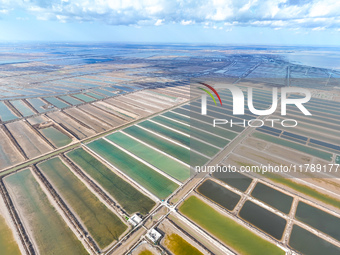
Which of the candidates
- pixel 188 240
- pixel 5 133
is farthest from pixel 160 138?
pixel 5 133

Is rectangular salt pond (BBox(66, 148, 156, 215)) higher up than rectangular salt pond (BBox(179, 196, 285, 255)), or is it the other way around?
rectangular salt pond (BBox(66, 148, 156, 215))

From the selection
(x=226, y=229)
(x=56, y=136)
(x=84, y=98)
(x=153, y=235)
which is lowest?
(x=226, y=229)

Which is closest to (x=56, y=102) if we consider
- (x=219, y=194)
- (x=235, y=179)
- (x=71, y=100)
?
(x=71, y=100)

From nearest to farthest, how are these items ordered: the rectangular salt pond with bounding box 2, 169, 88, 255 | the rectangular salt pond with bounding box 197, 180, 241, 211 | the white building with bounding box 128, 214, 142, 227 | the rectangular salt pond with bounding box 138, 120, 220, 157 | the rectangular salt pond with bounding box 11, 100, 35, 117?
the rectangular salt pond with bounding box 2, 169, 88, 255 < the white building with bounding box 128, 214, 142, 227 < the rectangular salt pond with bounding box 197, 180, 241, 211 < the rectangular salt pond with bounding box 138, 120, 220, 157 < the rectangular salt pond with bounding box 11, 100, 35, 117

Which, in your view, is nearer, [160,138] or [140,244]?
[140,244]

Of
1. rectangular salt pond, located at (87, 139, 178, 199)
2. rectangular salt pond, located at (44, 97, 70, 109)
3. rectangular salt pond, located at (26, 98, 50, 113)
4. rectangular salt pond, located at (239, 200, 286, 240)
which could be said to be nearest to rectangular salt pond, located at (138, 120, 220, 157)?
rectangular salt pond, located at (87, 139, 178, 199)

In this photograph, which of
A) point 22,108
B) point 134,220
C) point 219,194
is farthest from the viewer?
point 22,108

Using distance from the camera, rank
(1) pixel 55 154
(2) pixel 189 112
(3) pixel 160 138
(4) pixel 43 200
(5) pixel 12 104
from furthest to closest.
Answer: (5) pixel 12 104
(2) pixel 189 112
(3) pixel 160 138
(1) pixel 55 154
(4) pixel 43 200

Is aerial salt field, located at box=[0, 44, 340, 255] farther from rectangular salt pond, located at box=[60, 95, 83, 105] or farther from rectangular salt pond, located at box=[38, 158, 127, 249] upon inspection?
rectangular salt pond, located at box=[60, 95, 83, 105]

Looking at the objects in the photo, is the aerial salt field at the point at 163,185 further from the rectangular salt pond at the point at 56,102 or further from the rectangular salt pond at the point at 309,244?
the rectangular salt pond at the point at 56,102

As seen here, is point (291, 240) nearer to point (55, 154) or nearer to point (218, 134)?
point (218, 134)

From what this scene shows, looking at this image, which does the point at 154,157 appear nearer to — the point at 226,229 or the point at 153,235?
the point at 153,235
